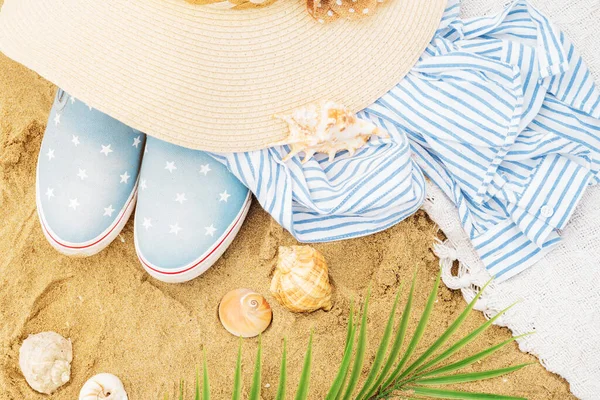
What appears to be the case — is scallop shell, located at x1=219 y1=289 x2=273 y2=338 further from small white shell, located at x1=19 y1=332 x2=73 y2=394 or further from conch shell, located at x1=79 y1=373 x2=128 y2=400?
small white shell, located at x1=19 y1=332 x2=73 y2=394

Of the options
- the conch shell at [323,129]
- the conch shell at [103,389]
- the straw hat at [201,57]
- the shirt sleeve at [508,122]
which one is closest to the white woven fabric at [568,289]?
the shirt sleeve at [508,122]

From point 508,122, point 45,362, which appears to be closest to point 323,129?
point 508,122

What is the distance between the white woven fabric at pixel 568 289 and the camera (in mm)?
1286

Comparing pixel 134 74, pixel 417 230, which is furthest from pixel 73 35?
pixel 417 230

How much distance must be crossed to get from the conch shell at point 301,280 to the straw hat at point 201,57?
0.31 metres

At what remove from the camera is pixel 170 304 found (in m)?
1.36

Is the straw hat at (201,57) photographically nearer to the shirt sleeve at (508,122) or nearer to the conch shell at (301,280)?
the shirt sleeve at (508,122)

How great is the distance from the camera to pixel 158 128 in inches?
42.0

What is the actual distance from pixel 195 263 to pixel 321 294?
311 millimetres

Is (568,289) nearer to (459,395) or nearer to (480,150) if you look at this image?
(480,150)

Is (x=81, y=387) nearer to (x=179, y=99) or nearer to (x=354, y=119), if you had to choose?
(x=179, y=99)

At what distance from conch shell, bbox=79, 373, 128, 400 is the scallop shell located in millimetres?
289

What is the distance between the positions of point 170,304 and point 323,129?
24.0 inches

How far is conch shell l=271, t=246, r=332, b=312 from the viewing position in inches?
50.5
